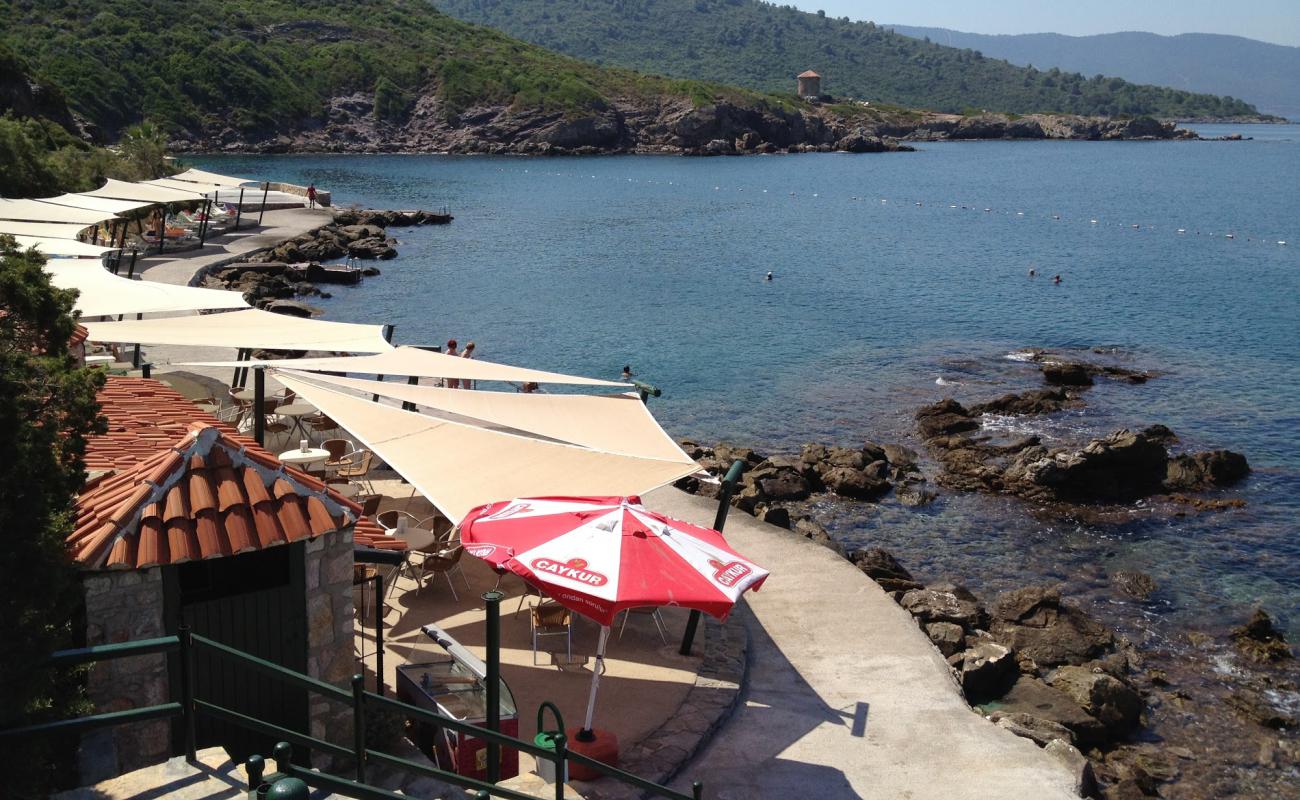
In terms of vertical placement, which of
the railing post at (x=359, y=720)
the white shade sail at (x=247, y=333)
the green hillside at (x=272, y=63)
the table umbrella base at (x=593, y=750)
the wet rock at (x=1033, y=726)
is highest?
the green hillside at (x=272, y=63)

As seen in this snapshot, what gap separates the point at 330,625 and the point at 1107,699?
948cm

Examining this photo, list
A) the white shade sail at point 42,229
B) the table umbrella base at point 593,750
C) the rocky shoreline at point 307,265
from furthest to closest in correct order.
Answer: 1. the rocky shoreline at point 307,265
2. the white shade sail at point 42,229
3. the table umbrella base at point 593,750

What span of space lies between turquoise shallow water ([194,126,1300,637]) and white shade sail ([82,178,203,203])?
5.71 m

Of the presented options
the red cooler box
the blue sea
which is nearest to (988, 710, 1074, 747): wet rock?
the blue sea

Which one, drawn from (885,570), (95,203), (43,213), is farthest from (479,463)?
(95,203)

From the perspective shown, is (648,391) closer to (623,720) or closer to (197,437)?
(623,720)

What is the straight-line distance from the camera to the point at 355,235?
173 ft

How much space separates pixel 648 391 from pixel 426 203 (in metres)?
65.5

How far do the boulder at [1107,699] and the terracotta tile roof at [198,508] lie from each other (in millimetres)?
9319

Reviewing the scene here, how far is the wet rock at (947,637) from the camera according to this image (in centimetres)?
1412

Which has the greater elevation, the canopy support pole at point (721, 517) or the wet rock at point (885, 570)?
the canopy support pole at point (721, 517)

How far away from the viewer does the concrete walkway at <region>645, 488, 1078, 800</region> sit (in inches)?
391

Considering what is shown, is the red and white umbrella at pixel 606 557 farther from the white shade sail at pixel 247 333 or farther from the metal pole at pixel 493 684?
the white shade sail at pixel 247 333

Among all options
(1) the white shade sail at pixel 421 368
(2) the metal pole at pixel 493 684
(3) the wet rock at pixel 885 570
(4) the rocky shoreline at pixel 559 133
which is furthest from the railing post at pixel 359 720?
(4) the rocky shoreline at pixel 559 133
